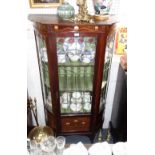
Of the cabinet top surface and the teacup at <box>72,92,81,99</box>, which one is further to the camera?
the teacup at <box>72,92,81,99</box>

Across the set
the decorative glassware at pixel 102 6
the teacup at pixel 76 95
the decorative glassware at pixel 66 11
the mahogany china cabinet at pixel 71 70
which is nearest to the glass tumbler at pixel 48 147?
the mahogany china cabinet at pixel 71 70

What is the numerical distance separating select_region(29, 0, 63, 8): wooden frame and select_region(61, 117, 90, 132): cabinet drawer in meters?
1.19

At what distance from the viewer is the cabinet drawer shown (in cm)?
229

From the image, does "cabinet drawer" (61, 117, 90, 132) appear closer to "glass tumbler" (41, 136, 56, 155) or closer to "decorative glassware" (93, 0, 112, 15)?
"glass tumbler" (41, 136, 56, 155)

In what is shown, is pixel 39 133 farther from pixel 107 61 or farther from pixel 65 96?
pixel 107 61

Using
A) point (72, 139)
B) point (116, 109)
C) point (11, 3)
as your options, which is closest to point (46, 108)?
point (72, 139)

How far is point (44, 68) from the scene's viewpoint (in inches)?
79.3

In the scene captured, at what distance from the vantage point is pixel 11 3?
680mm

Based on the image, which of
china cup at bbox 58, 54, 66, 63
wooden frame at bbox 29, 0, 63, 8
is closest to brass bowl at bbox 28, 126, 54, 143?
china cup at bbox 58, 54, 66, 63

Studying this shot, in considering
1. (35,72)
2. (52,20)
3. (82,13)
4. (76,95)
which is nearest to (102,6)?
(82,13)
